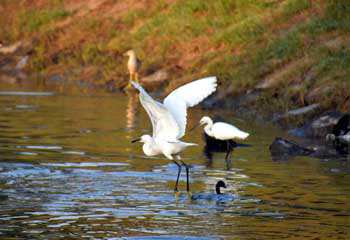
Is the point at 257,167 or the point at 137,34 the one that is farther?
the point at 137,34

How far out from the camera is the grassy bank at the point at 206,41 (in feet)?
77.9

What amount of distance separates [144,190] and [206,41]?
17.5m

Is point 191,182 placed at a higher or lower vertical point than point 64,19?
lower

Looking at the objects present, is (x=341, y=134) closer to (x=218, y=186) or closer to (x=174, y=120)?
(x=174, y=120)

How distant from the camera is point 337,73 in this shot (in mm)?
22562

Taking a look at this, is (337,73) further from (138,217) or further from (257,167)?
(138,217)

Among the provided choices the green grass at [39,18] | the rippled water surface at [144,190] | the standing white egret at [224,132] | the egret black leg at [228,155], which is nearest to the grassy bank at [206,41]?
the green grass at [39,18]

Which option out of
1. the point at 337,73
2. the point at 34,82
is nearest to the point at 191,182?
the point at 337,73

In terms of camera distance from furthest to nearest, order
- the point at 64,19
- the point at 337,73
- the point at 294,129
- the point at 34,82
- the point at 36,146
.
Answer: the point at 64,19 < the point at 34,82 < the point at 337,73 < the point at 294,129 < the point at 36,146

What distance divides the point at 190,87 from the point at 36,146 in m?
5.05

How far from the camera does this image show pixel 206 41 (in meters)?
31.1

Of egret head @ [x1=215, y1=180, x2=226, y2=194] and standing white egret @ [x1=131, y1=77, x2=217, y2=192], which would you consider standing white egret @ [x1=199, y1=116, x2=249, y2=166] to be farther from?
egret head @ [x1=215, y1=180, x2=226, y2=194]

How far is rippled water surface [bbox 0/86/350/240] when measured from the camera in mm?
11322

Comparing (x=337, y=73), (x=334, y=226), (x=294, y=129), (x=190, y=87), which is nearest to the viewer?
(x=334, y=226)
